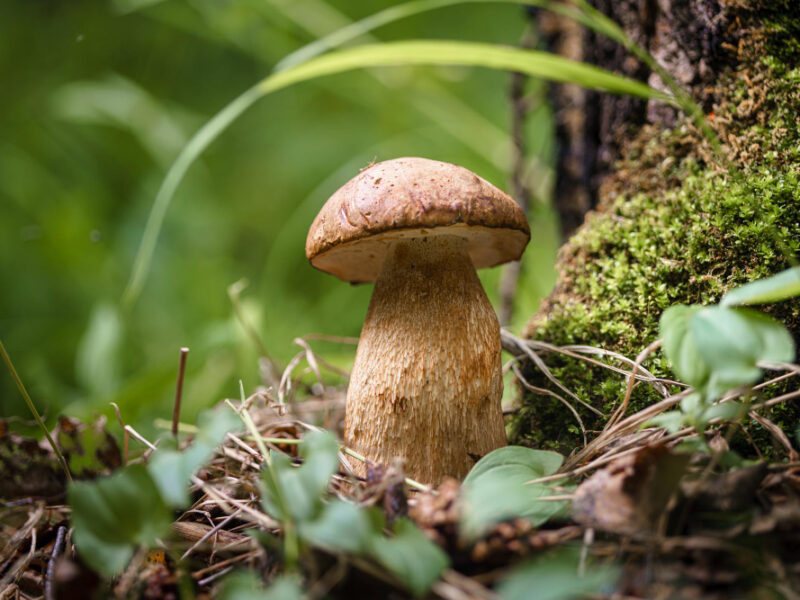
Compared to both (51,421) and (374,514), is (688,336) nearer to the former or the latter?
(374,514)

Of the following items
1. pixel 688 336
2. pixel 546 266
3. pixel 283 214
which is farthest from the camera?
pixel 283 214

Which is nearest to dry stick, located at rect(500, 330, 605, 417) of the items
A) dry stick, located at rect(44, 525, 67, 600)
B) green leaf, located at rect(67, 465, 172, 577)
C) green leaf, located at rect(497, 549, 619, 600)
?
green leaf, located at rect(497, 549, 619, 600)

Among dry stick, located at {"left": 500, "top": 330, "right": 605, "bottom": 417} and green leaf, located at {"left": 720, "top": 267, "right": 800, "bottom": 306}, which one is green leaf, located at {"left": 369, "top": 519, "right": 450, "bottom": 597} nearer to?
green leaf, located at {"left": 720, "top": 267, "right": 800, "bottom": 306}

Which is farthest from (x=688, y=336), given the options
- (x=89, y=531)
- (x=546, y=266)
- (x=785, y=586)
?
(x=546, y=266)

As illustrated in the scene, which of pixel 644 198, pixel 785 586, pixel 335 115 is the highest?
pixel 335 115

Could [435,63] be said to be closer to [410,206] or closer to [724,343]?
[410,206]

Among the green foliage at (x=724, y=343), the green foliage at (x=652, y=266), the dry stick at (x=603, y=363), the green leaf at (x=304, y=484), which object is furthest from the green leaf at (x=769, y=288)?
the green leaf at (x=304, y=484)
